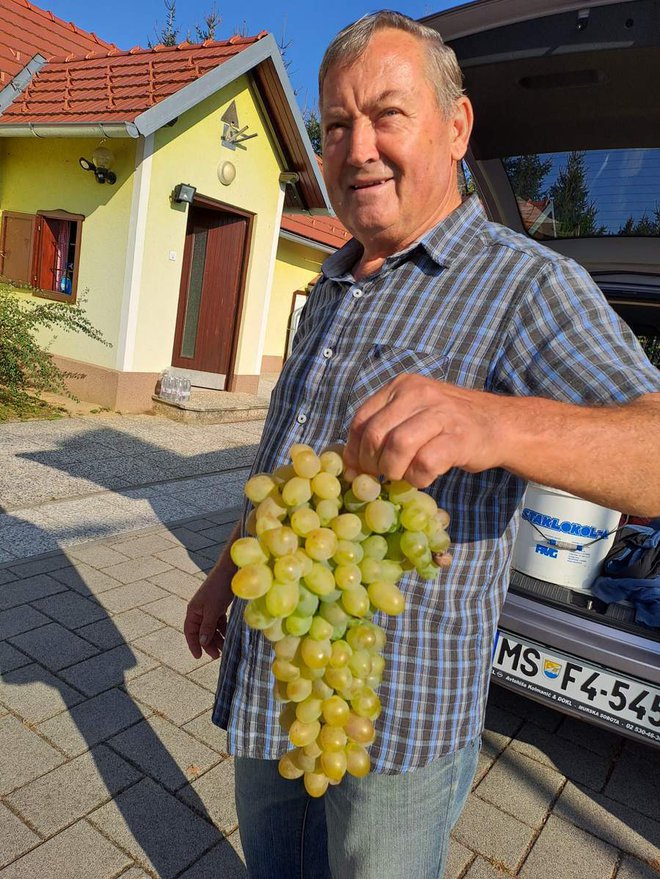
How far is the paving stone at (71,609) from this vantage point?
3492mm

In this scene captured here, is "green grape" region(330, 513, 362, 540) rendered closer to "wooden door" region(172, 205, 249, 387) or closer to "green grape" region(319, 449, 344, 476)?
"green grape" region(319, 449, 344, 476)

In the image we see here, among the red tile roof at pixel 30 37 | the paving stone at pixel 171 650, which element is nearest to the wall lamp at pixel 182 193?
the red tile roof at pixel 30 37

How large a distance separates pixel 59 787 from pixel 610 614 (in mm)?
2251

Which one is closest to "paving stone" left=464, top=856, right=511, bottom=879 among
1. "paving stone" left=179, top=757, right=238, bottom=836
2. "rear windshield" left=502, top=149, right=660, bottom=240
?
"paving stone" left=179, top=757, right=238, bottom=836

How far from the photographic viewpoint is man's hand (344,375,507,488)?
0.93 meters

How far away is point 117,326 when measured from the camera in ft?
28.6

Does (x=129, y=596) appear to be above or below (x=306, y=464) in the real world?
below

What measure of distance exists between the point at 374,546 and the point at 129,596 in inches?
124

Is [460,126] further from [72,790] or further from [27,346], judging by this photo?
[27,346]

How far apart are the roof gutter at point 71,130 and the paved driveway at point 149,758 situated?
5.15 m

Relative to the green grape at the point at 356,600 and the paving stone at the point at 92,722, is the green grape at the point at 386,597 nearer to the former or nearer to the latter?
the green grape at the point at 356,600

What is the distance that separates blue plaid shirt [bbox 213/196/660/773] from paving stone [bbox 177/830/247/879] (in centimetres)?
105

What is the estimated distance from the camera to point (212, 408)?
924cm

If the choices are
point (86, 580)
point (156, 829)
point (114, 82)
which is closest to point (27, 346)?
point (114, 82)
